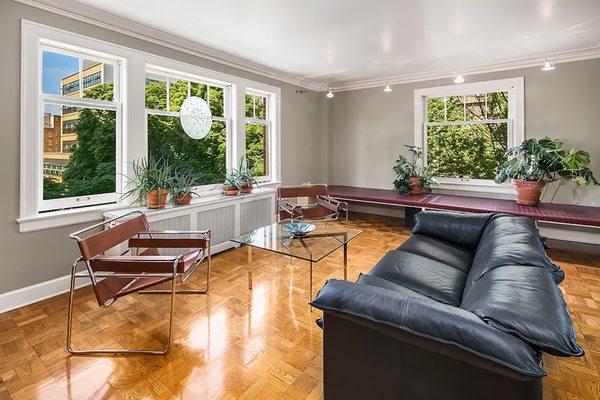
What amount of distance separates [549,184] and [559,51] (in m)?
1.65

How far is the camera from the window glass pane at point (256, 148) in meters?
4.82

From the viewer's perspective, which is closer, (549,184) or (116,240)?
(116,240)

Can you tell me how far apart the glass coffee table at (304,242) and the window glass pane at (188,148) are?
152 centimetres

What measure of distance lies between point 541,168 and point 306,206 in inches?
114

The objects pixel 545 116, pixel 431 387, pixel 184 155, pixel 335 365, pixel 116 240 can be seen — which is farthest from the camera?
pixel 545 116

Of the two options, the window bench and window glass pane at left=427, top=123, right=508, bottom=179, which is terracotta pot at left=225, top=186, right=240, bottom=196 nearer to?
the window bench

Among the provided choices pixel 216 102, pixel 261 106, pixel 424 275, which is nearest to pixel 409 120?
pixel 261 106

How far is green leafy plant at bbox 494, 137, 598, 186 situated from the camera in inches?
150

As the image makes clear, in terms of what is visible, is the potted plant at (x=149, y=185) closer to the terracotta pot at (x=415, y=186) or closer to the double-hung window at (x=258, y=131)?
the double-hung window at (x=258, y=131)

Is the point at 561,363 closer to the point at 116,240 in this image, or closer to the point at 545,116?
the point at 116,240

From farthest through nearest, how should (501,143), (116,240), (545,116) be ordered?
(501,143), (545,116), (116,240)

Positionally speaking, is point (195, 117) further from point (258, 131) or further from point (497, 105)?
point (497, 105)

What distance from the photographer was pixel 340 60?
441 cm

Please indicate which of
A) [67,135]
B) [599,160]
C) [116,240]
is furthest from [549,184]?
[67,135]
